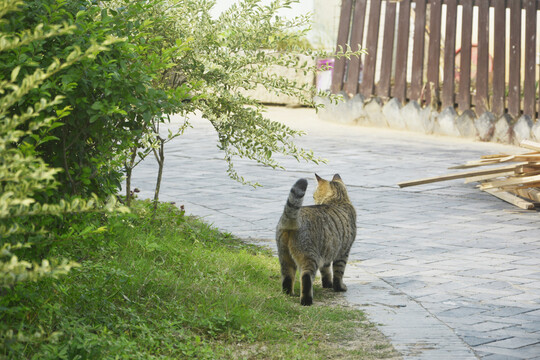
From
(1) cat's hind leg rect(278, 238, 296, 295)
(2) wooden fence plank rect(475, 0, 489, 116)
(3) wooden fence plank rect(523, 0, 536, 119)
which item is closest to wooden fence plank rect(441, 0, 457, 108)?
(2) wooden fence plank rect(475, 0, 489, 116)

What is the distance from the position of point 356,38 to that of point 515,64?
359 cm

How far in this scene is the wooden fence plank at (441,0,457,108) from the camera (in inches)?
600

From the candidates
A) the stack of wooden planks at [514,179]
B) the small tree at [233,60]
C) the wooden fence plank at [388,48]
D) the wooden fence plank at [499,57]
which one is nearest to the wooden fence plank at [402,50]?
the wooden fence plank at [388,48]

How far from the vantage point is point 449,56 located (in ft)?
50.3

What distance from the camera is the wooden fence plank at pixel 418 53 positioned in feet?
51.5

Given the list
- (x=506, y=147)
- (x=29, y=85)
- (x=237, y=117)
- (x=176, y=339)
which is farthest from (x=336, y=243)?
(x=506, y=147)

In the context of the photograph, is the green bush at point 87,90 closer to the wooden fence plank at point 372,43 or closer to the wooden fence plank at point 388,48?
the wooden fence plank at point 388,48

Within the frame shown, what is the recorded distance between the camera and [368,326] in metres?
5.18

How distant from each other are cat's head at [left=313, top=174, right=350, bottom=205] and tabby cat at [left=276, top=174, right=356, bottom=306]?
7.9 inches

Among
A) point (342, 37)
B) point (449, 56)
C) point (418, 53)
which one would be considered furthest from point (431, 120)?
point (342, 37)

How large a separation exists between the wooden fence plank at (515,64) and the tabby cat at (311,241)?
8.98 m

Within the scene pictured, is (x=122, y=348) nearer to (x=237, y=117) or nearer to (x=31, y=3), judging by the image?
(x=31, y=3)

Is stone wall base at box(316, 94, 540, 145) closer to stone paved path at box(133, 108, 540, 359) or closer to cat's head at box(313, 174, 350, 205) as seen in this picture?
stone paved path at box(133, 108, 540, 359)

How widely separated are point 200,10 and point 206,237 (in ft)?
6.67
